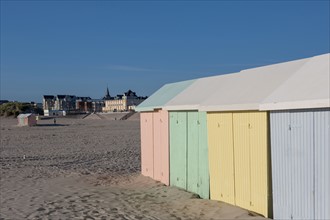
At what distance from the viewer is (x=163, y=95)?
1270cm

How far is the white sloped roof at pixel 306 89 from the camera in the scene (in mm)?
5910

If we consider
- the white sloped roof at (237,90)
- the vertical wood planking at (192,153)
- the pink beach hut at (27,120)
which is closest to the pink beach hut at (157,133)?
the white sloped roof at (237,90)

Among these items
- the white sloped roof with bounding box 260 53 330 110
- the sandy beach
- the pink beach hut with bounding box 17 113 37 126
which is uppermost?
the white sloped roof with bounding box 260 53 330 110

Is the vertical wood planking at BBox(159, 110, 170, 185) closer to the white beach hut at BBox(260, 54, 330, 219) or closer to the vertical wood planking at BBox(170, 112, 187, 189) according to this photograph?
the vertical wood planking at BBox(170, 112, 187, 189)

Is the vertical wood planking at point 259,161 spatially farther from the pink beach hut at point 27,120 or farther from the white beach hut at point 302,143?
the pink beach hut at point 27,120

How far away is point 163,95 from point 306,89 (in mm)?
6603

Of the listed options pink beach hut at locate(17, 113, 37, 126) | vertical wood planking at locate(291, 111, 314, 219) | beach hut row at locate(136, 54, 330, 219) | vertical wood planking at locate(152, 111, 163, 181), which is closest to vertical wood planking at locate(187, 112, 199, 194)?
beach hut row at locate(136, 54, 330, 219)

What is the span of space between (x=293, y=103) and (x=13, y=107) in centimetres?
9723

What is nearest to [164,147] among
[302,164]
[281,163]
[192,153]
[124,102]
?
[192,153]

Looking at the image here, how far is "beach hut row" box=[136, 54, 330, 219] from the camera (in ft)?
19.8

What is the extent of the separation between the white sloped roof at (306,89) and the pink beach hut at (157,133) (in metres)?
4.41

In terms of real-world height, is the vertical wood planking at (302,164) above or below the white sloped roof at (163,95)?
below

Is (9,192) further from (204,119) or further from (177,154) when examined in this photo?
(204,119)

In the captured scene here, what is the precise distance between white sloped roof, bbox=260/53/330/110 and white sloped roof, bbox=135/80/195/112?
475cm
